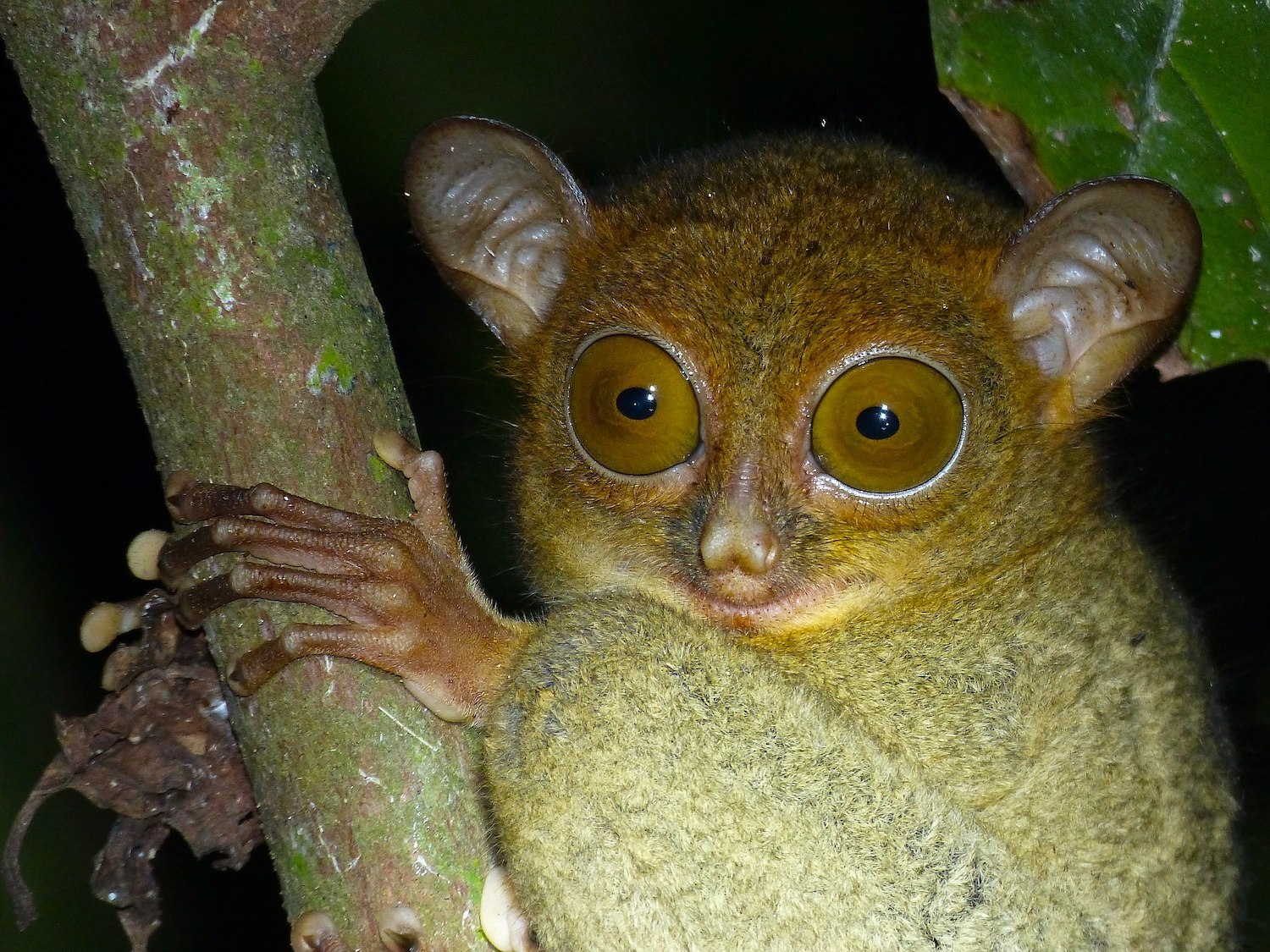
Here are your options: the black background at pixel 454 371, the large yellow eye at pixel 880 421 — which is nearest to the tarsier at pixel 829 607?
the large yellow eye at pixel 880 421

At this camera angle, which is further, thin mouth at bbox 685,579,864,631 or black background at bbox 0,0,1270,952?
black background at bbox 0,0,1270,952

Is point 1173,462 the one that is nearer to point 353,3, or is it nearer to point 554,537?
point 554,537

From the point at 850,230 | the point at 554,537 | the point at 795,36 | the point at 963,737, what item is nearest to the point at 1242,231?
the point at 850,230

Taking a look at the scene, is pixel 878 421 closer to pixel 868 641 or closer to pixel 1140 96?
pixel 868 641

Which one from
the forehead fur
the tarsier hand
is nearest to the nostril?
the forehead fur

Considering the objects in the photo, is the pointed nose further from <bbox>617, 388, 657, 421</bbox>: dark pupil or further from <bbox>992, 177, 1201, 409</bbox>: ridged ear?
<bbox>992, 177, 1201, 409</bbox>: ridged ear

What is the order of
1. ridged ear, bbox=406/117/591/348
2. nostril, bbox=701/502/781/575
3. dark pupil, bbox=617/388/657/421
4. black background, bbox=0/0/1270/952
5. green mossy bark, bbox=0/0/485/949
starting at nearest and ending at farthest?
green mossy bark, bbox=0/0/485/949 < nostril, bbox=701/502/781/575 < dark pupil, bbox=617/388/657/421 < ridged ear, bbox=406/117/591/348 < black background, bbox=0/0/1270/952

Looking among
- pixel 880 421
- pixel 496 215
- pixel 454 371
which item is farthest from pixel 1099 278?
pixel 454 371
